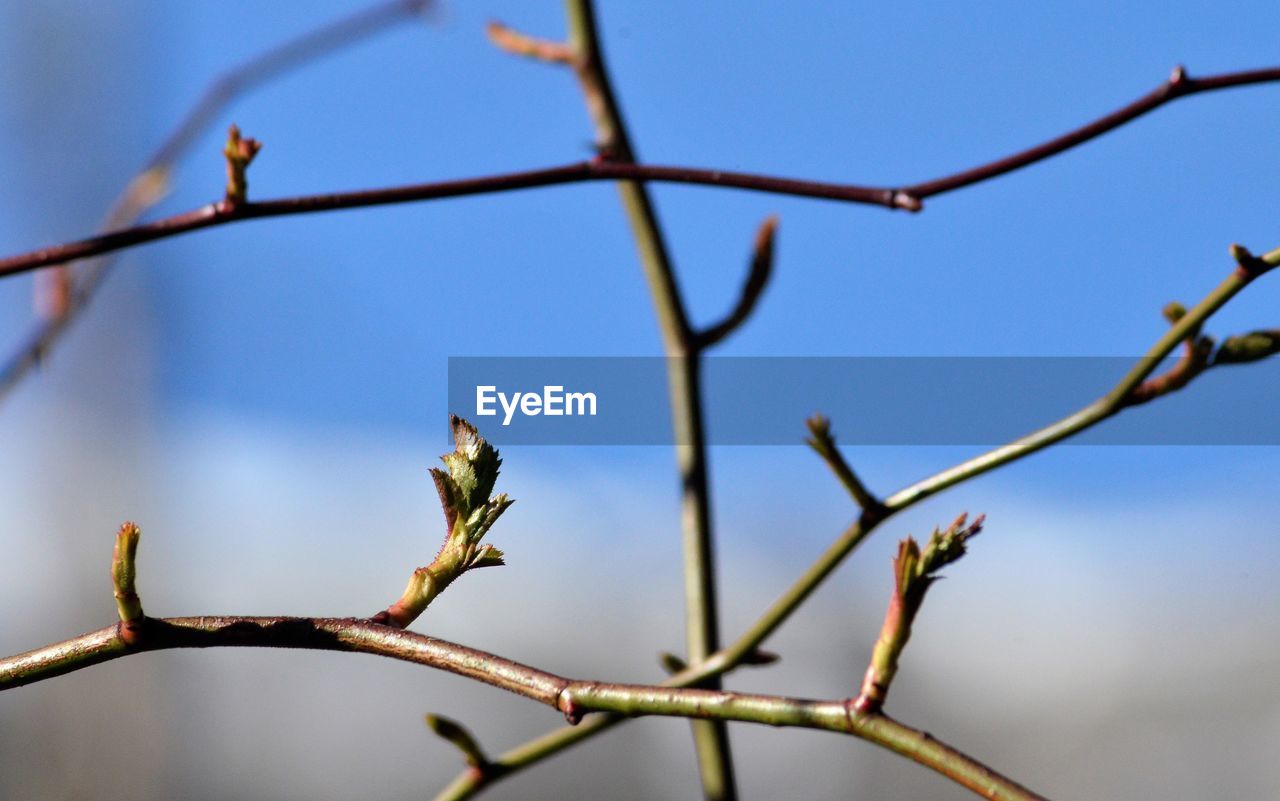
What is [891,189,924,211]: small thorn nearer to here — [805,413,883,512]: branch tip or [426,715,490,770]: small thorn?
[805,413,883,512]: branch tip

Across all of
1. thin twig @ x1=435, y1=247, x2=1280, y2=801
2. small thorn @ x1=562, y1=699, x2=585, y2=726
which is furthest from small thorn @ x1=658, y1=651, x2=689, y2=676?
small thorn @ x1=562, y1=699, x2=585, y2=726

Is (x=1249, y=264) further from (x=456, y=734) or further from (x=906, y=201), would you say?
(x=456, y=734)

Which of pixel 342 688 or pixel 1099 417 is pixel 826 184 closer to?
pixel 1099 417

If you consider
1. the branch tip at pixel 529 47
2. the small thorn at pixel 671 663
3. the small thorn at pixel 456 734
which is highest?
the branch tip at pixel 529 47

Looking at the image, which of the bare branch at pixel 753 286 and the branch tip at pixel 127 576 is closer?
the branch tip at pixel 127 576

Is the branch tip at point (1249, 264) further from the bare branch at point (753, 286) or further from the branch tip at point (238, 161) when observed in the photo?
the branch tip at point (238, 161)

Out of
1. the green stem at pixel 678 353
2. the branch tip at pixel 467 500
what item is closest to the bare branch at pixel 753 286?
the green stem at pixel 678 353

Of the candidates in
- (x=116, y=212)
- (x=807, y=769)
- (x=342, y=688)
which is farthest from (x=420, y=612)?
(x=342, y=688)
